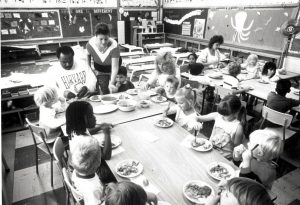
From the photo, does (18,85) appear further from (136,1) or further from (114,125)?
(136,1)

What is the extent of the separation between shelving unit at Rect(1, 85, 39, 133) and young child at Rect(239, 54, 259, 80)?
12.9ft

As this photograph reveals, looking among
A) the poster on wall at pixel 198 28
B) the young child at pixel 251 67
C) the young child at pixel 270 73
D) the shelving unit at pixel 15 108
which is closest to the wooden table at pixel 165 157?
the shelving unit at pixel 15 108

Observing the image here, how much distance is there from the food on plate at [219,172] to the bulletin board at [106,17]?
24.8 feet

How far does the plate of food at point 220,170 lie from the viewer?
5.28ft

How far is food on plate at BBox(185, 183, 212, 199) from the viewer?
1.43 metres

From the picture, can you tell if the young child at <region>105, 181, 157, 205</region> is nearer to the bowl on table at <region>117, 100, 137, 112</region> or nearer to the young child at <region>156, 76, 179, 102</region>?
the bowl on table at <region>117, 100, 137, 112</region>

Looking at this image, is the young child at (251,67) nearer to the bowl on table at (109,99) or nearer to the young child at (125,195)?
the bowl on table at (109,99)

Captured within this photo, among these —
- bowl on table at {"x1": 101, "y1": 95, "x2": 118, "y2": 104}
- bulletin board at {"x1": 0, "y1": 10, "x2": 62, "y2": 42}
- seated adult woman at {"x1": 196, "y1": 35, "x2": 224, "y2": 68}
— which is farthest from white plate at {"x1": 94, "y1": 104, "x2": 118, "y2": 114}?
bulletin board at {"x1": 0, "y1": 10, "x2": 62, "y2": 42}

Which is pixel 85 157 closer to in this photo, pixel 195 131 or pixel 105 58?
pixel 195 131

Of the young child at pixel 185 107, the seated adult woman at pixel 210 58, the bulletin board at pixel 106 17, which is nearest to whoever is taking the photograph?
the young child at pixel 185 107

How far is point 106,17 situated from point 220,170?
780 cm

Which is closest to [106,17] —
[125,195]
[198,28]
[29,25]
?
[29,25]

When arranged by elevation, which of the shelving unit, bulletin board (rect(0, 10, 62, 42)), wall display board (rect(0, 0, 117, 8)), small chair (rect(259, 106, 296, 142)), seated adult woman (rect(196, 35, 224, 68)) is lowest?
the shelving unit

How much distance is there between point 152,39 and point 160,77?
19.8 feet
